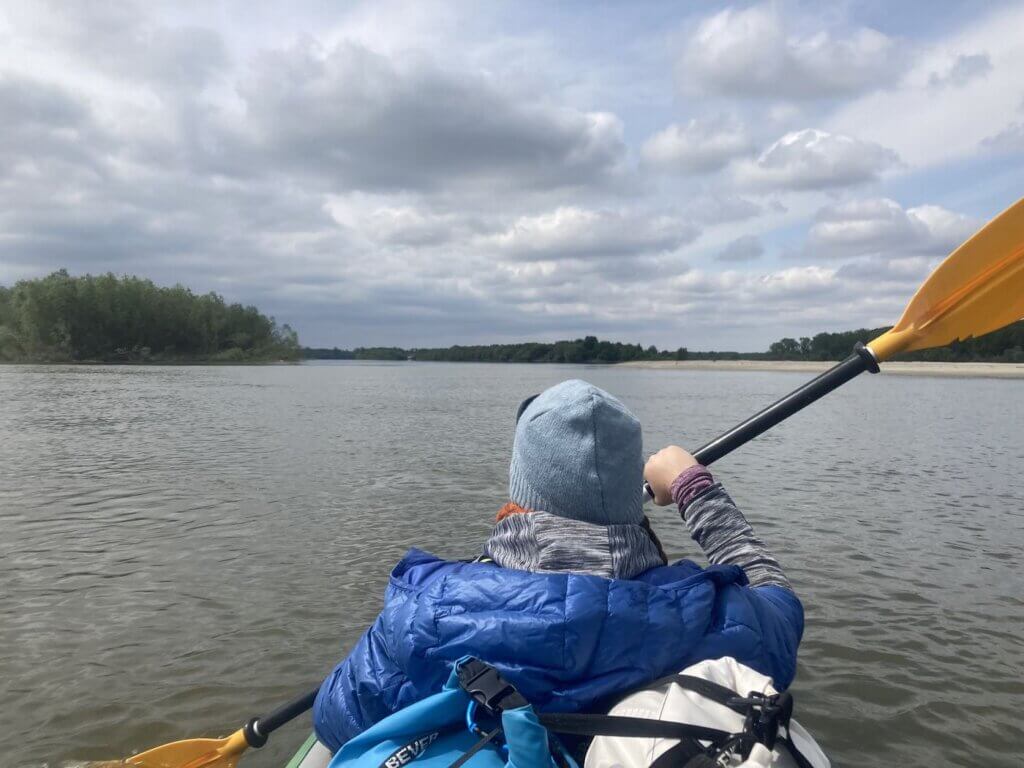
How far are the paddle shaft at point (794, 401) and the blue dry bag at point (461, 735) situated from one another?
8.30 ft

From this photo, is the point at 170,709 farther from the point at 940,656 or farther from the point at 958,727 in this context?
the point at 940,656

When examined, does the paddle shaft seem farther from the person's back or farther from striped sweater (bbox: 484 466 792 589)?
the person's back

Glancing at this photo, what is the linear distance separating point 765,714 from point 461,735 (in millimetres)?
730

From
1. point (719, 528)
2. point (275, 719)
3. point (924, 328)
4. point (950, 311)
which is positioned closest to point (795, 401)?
point (924, 328)

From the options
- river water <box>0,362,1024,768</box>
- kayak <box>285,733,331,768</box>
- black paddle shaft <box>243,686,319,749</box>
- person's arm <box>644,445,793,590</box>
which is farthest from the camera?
river water <box>0,362,1024,768</box>

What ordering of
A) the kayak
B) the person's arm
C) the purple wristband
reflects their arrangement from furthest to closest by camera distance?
the kayak, the purple wristband, the person's arm

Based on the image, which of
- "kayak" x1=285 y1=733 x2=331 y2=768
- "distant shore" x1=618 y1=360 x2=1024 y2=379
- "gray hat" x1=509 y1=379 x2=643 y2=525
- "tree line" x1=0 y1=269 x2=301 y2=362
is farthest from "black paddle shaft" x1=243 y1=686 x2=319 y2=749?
"tree line" x1=0 y1=269 x2=301 y2=362

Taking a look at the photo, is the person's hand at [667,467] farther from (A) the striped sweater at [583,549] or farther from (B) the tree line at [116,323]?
(B) the tree line at [116,323]

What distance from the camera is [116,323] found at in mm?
96688

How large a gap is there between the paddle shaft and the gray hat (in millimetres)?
2106

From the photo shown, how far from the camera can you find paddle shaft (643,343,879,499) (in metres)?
3.99

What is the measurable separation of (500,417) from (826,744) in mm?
22303

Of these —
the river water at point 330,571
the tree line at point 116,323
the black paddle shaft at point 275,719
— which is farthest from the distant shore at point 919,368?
the tree line at point 116,323

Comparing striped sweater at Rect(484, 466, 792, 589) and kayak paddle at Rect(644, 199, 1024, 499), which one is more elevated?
kayak paddle at Rect(644, 199, 1024, 499)
